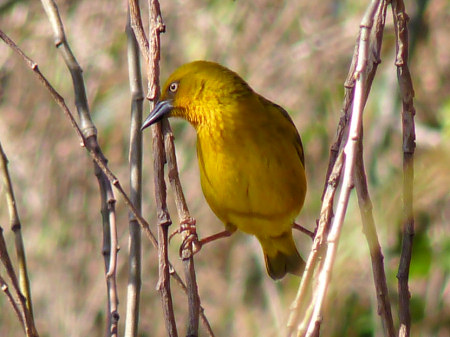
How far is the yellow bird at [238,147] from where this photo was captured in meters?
3.88

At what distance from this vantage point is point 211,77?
407cm

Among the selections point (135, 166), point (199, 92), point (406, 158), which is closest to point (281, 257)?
point (199, 92)

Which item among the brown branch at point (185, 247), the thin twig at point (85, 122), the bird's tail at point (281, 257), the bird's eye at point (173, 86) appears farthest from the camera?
the bird's tail at point (281, 257)

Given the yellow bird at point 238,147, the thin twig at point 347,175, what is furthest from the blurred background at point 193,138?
the thin twig at point 347,175

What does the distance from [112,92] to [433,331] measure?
2994mm

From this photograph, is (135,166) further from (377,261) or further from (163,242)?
(377,261)

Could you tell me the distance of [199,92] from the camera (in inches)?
158

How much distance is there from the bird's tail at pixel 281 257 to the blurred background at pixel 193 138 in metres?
0.71

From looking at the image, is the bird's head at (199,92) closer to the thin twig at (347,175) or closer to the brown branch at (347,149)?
the brown branch at (347,149)

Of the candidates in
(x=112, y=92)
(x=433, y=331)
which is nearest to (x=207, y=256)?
(x=112, y=92)

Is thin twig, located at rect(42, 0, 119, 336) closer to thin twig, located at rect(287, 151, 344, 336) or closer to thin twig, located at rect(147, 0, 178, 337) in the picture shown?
thin twig, located at rect(147, 0, 178, 337)

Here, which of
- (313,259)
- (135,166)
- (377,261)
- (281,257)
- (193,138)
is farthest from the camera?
(193,138)

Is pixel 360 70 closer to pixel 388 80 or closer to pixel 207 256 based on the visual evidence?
pixel 388 80

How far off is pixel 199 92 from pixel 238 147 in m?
0.35
